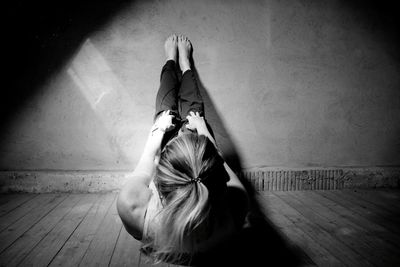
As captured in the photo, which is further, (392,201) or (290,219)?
(392,201)

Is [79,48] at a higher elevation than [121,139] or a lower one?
higher

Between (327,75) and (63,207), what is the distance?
2.45 m

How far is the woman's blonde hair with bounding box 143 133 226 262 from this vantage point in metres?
0.99

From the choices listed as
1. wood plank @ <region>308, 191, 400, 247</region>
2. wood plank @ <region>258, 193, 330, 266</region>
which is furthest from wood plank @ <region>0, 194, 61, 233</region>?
wood plank @ <region>308, 191, 400, 247</region>

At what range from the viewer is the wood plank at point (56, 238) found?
4.25ft

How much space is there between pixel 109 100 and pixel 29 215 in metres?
1.02

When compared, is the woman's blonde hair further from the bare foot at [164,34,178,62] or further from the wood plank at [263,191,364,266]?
the bare foot at [164,34,178,62]

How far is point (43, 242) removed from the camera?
1.46m

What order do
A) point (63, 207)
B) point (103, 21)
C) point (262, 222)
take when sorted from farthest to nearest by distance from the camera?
point (103, 21) < point (63, 207) < point (262, 222)

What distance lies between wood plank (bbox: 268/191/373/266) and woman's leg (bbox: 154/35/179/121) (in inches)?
42.5

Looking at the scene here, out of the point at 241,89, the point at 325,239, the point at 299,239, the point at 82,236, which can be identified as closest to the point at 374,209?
the point at 325,239

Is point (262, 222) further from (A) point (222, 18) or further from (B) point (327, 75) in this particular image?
(A) point (222, 18)

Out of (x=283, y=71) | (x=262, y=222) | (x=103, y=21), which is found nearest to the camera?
(x=262, y=222)

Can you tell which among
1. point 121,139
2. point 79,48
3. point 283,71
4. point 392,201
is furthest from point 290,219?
point 79,48
